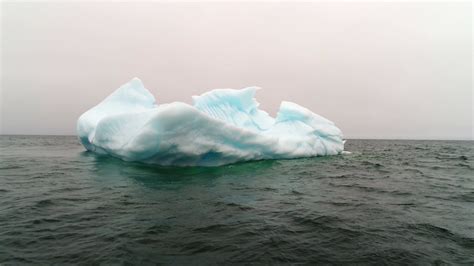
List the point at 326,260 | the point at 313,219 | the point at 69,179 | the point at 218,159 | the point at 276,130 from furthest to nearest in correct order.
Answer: the point at 276,130, the point at 218,159, the point at 69,179, the point at 313,219, the point at 326,260

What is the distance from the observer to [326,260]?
10.3 feet

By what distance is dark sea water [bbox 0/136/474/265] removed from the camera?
10.5 ft

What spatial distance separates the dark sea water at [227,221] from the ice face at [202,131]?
5.69 ft

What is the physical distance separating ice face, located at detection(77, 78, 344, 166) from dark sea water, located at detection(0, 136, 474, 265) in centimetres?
173

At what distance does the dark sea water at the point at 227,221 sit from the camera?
320 centimetres

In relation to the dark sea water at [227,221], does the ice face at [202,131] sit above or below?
above

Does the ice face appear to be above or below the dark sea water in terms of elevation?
above

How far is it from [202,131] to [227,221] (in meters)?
5.51

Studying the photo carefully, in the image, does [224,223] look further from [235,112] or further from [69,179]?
[235,112]

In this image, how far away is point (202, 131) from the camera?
9.56 meters

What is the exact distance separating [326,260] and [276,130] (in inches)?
499

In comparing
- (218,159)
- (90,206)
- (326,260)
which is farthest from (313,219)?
(218,159)

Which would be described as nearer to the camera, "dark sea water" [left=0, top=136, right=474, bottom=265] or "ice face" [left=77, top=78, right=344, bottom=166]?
"dark sea water" [left=0, top=136, right=474, bottom=265]

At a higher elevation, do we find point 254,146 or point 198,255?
point 254,146
